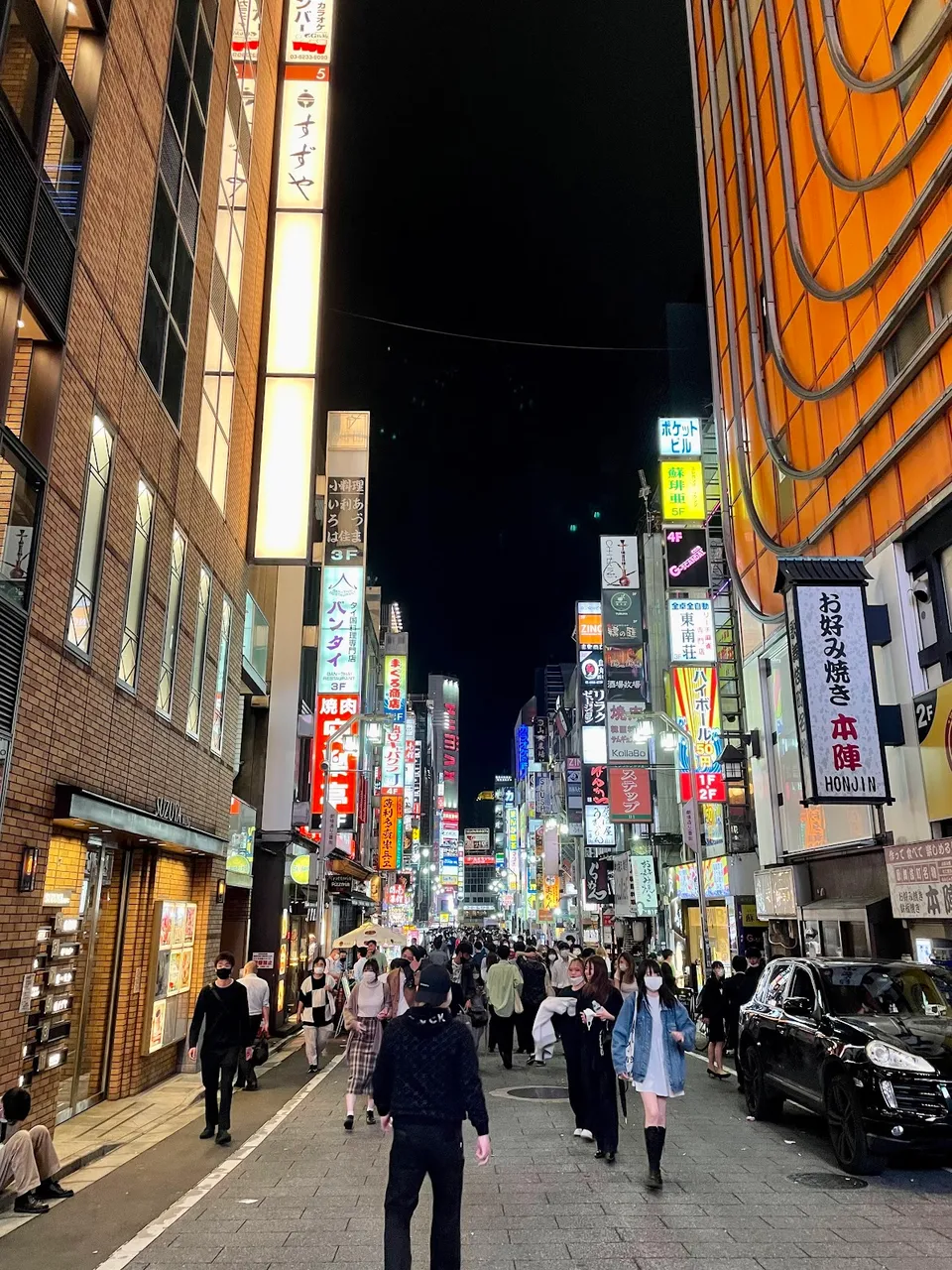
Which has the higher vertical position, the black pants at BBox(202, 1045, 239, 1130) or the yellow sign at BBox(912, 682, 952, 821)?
the yellow sign at BBox(912, 682, 952, 821)

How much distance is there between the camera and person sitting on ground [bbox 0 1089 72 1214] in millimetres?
7328

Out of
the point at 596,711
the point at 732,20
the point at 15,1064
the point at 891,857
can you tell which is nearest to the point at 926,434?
the point at 891,857

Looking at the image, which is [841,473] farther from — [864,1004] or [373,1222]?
[373,1222]

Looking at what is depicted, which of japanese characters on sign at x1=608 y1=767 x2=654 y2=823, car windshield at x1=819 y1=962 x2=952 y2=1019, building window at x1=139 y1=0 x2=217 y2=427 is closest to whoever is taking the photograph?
car windshield at x1=819 y1=962 x2=952 y2=1019

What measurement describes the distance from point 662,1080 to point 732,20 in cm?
2617

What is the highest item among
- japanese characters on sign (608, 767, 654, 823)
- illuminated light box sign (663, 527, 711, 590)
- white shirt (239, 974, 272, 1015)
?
illuminated light box sign (663, 527, 711, 590)

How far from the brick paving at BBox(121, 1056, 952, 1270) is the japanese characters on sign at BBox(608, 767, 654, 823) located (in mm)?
28000

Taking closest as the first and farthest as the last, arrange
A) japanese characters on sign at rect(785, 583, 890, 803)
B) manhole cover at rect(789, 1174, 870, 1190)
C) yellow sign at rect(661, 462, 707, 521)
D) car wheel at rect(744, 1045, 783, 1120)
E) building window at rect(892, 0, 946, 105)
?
manhole cover at rect(789, 1174, 870, 1190)
car wheel at rect(744, 1045, 783, 1120)
building window at rect(892, 0, 946, 105)
japanese characters on sign at rect(785, 583, 890, 803)
yellow sign at rect(661, 462, 707, 521)

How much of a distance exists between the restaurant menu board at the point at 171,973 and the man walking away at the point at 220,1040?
11.9 ft

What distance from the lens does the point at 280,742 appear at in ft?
82.9

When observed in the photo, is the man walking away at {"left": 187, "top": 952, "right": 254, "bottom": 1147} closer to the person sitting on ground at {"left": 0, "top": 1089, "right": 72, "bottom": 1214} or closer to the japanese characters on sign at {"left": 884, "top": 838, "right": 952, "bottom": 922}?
the person sitting on ground at {"left": 0, "top": 1089, "right": 72, "bottom": 1214}

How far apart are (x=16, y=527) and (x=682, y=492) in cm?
2852

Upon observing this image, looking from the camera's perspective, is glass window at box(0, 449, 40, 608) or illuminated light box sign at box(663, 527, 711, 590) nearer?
glass window at box(0, 449, 40, 608)

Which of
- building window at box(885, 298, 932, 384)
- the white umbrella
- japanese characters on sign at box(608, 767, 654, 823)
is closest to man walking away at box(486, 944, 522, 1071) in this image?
the white umbrella
